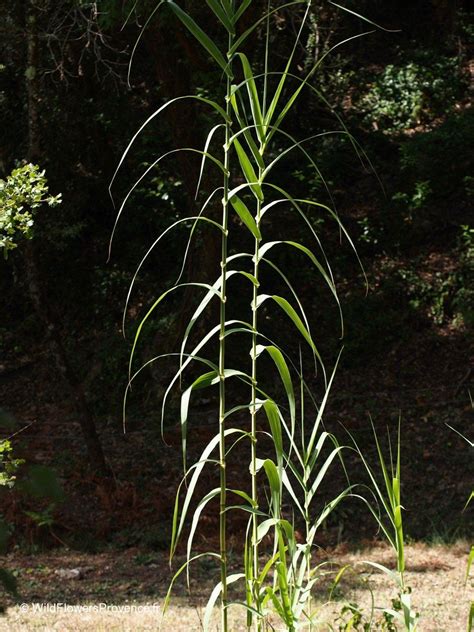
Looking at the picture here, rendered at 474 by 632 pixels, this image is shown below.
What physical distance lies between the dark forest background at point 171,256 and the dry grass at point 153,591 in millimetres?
592

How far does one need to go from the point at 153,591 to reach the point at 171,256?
21.1ft

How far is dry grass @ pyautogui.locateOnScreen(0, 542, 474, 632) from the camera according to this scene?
428 centimetres

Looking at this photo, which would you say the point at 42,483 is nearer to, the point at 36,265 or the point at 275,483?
the point at 275,483

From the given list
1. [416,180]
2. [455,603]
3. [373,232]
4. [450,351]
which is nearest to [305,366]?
[450,351]

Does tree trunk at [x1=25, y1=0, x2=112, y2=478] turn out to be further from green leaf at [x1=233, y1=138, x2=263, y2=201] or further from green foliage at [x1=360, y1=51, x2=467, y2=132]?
green foliage at [x1=360, y1=51, x2=467, y2=132]

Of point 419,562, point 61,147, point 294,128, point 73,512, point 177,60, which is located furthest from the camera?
point 294,128

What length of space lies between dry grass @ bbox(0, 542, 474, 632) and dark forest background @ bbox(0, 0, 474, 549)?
59 centimetres

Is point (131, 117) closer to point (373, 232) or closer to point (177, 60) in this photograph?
point (177, 60)

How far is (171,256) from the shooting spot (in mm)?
11219

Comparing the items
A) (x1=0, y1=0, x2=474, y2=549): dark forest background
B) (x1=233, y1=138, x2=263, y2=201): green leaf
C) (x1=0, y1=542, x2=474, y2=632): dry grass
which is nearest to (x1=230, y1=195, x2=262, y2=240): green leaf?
(x1=233, y1=138, x2=263, y2=201): green leaf

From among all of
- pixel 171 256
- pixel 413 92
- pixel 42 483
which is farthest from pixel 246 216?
pixel 413 92

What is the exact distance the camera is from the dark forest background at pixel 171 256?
747cm

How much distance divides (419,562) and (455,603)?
111 cm

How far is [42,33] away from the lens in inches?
298
